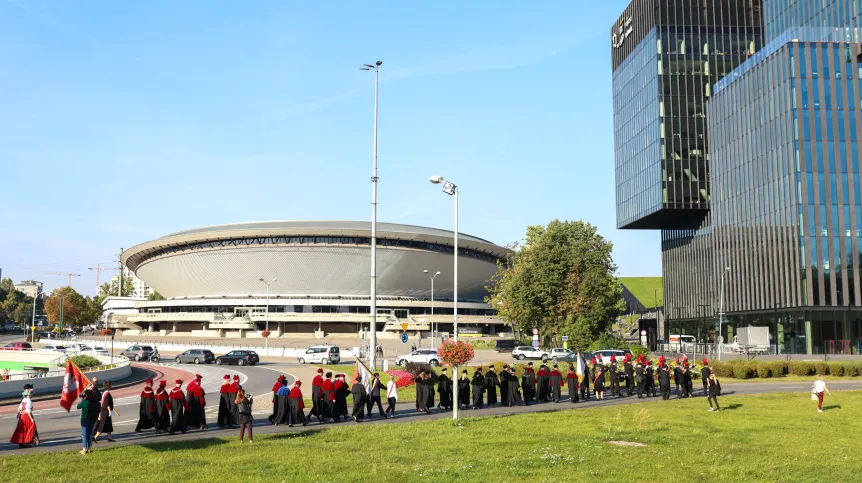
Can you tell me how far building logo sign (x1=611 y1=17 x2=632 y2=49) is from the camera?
95.5 metres

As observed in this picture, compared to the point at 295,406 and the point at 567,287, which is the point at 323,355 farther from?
the point at 295,406

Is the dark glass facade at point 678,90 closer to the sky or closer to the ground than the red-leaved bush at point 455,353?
closer to the sky

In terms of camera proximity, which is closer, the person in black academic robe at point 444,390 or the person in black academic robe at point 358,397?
the person in black academic robe at point 358,397

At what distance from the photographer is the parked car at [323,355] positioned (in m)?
57.1

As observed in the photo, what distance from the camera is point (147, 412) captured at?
20.3 m

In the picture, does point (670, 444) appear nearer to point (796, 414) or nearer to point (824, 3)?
point (796, 414)

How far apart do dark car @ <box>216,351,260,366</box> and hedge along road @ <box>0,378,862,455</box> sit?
70.4ft

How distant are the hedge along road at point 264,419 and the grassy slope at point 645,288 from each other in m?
121

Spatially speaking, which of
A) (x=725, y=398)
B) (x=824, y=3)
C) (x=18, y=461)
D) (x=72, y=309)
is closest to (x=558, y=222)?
(x=824, y=3)

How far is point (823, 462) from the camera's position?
14.4 m

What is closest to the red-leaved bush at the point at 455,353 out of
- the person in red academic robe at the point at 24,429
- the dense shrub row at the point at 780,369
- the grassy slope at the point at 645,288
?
the person in red academic robe at the point at 24,429

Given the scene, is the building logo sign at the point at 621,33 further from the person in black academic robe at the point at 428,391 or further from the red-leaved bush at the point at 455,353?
the person in black academic robe at the point at 428,391

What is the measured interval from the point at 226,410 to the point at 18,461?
667 centimetres

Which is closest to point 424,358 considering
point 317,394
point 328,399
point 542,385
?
point 542,385
